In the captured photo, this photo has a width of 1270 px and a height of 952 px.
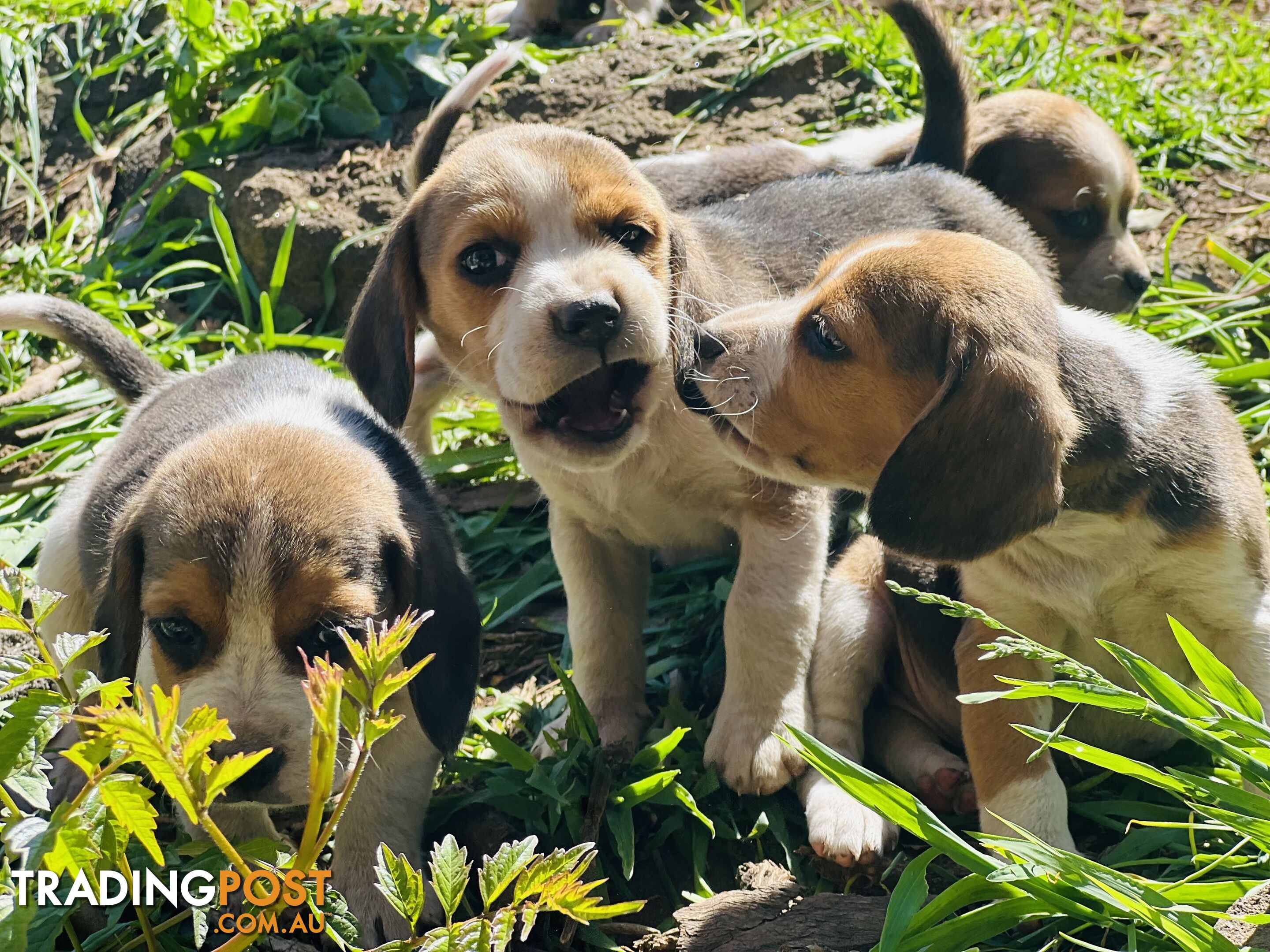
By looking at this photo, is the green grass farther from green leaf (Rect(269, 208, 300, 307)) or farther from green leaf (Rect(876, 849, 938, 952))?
green leaf (Rect(876, 849, 938, 952))

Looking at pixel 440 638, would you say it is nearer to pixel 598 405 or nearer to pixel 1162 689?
pixel 598 405

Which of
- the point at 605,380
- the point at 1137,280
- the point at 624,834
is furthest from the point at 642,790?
the point at 1137,280

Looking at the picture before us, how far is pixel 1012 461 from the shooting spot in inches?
131

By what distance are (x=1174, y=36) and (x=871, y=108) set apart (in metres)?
2.78

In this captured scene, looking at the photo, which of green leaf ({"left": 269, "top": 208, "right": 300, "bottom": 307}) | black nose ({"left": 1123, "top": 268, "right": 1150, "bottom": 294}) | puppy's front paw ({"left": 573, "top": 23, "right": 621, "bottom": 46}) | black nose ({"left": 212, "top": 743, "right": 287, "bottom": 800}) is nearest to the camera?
black nose ({"left": 212, "top": 743, "right": 287, "bottom": 800})

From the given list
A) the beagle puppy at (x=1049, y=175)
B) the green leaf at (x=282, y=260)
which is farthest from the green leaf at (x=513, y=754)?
the green leaf at (x=282, y=260)

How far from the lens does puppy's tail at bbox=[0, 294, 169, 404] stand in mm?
5199

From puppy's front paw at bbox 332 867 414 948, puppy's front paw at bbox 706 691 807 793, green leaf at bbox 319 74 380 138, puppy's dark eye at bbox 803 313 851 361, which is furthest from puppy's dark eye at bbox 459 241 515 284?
green leaf at bbox 319 74 380 138

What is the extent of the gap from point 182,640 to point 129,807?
125 centimetres

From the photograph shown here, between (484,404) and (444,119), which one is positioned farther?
(484,404)

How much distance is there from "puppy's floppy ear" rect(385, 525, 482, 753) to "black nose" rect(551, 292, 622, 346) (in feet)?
2.49

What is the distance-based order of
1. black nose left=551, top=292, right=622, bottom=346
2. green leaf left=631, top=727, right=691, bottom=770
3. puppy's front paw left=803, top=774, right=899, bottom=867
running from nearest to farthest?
puppy's front paw left=803, top=774, right=899, bottom=867
black nose left=551, top=292, right=622, bottom=346
green leaf left=631, top=727, right=691, bottom=770

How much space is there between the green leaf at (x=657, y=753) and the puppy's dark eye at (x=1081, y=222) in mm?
3810

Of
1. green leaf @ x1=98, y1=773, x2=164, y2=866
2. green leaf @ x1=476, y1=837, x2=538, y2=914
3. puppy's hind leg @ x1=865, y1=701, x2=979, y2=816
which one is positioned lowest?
puppy's hind leg @ x1=865, y1=701, x2=979, y2=816
